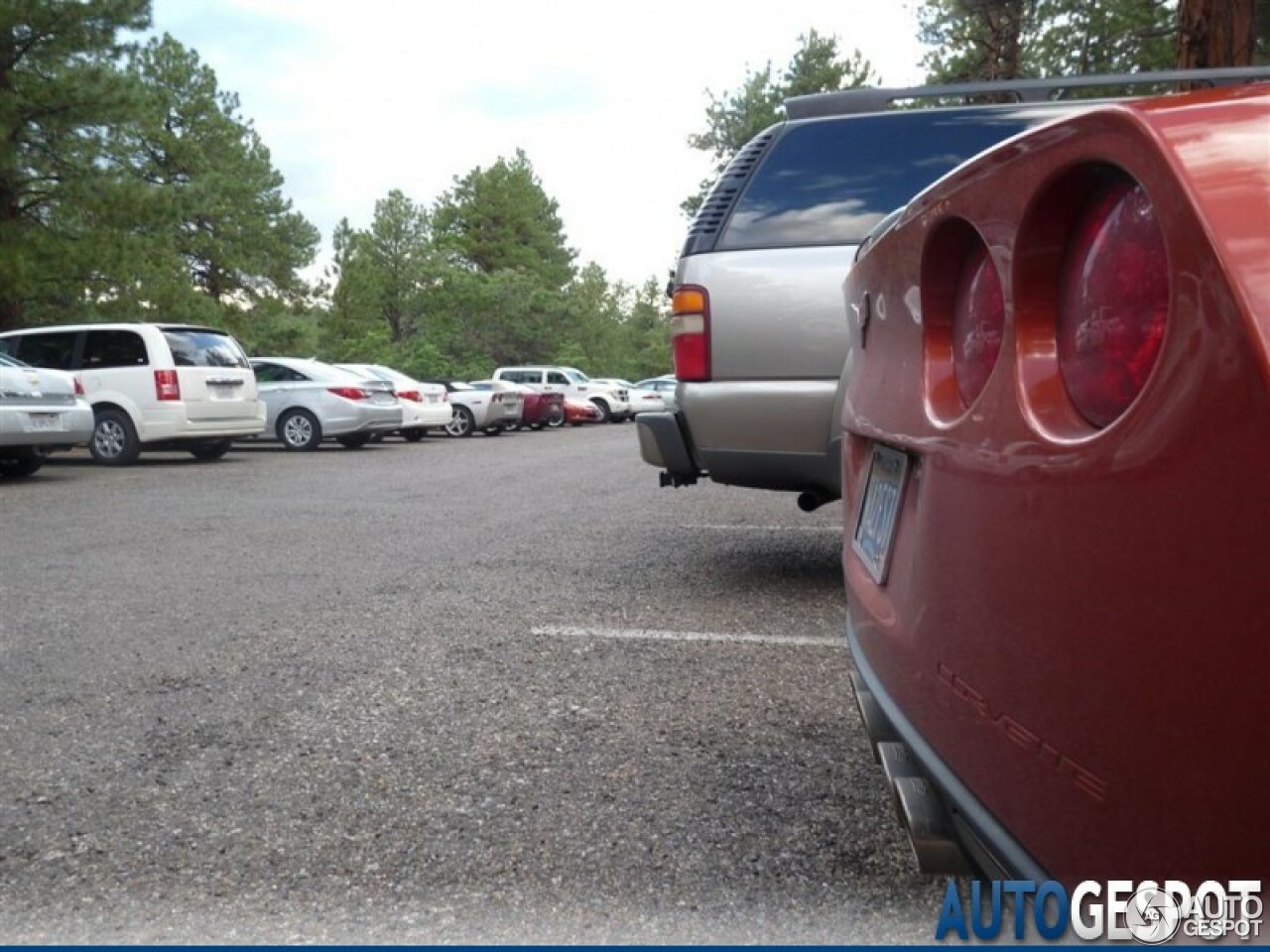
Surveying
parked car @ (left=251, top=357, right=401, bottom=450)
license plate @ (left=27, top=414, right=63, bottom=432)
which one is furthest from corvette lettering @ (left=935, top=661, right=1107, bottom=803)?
parked car @ (left=251, top=357, right=401, bottom=450)

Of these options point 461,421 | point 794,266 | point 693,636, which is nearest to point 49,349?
point 461,421

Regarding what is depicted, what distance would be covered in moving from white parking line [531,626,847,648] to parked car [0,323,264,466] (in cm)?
1087

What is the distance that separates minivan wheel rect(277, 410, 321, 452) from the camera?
18.3m

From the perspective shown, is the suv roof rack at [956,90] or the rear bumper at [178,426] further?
the rear bumper at [178,426]

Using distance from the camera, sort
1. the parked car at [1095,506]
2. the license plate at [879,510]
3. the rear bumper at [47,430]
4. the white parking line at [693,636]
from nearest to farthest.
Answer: the parked car at [1095,506], the license plate at [879,510], the white parking line at [693,636], the rear bumper at [47,430]

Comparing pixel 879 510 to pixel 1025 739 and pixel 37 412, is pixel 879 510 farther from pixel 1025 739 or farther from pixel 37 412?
pixel 37 412

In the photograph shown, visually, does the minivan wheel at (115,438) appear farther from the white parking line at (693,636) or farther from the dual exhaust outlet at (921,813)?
the dual exhaust outlet at (921,813)

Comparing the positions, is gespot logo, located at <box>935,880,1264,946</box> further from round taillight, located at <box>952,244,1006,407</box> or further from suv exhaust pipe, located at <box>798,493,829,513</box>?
suv exhaust pipe, located at <box>798,493,829,513</box>

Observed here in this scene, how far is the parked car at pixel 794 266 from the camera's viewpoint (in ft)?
15.9

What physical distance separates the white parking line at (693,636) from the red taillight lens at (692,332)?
1.17 meters

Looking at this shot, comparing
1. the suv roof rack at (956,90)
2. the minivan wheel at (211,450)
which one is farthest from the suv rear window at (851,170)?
the minivan wheel at (211,450)

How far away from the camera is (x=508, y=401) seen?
2553cm

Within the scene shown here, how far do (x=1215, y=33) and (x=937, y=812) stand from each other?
12648 mm

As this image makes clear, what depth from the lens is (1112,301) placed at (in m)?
1.40
